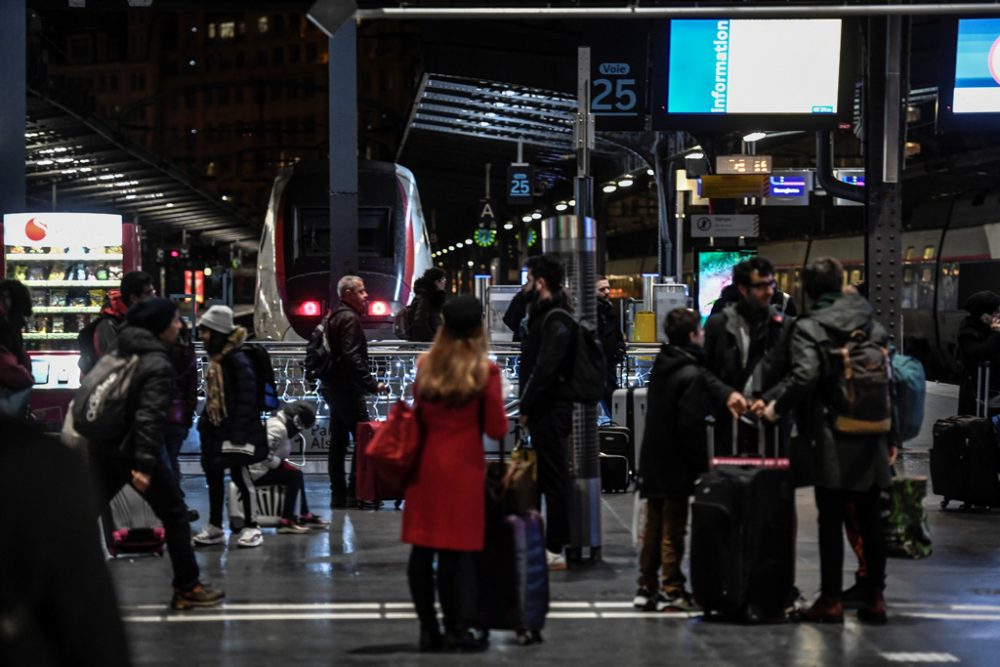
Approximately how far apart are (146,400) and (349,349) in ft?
13.6

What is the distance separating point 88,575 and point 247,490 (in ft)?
28.8

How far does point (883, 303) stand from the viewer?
39.8ft

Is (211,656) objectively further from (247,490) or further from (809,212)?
(809,212)

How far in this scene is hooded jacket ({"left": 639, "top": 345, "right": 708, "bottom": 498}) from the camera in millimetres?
7781

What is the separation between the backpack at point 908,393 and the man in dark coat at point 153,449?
3755 millimetres

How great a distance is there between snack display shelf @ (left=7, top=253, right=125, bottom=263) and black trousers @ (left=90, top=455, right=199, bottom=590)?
871 centimetres

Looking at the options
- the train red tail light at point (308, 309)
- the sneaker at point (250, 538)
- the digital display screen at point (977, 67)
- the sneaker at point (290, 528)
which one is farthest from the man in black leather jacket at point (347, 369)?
the train red tail light at point (308, 309)

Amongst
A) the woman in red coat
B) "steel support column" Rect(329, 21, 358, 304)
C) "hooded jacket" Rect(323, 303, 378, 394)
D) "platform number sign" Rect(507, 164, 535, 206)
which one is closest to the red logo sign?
"steel support column" Rect(329, 21, 358, 304)

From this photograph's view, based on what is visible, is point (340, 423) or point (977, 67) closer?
point (340, 423)

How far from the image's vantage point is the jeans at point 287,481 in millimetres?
10680

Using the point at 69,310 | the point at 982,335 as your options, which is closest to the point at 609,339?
the point at 982,335

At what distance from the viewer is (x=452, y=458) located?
671 centimetres

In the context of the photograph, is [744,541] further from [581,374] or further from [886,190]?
[886,190]

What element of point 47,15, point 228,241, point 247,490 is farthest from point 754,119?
point 228,241
